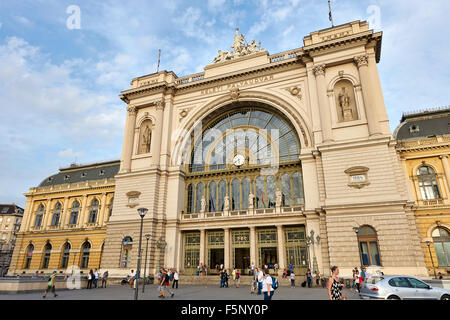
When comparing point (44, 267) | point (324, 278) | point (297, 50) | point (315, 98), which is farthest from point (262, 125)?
point (44, 267)

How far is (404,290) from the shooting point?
12711mm

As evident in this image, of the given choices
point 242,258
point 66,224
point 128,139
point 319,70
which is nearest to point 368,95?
point 319,70

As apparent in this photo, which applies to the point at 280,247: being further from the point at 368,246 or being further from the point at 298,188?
the point at 368,246

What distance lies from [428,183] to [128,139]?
35.5m

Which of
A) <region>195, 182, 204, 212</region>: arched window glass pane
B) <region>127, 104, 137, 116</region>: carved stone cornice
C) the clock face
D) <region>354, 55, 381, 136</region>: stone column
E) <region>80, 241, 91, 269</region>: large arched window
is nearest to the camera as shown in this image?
<region>354, 55, 381, 136</region>: stone column

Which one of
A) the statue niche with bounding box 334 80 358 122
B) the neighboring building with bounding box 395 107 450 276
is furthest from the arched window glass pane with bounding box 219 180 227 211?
the neighboring building with bounding box 395 107 450 276

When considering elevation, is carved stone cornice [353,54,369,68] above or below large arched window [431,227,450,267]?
above

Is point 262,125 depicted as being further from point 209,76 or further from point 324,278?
point 324,278

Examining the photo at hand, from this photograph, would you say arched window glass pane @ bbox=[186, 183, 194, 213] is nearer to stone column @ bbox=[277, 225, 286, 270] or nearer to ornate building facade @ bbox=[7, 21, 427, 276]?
ornate building facade @ bbox=[7, 21, 427, 276]

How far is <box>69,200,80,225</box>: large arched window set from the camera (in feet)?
156

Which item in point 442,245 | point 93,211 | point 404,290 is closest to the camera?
point 404,290

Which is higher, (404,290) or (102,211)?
(102,211)

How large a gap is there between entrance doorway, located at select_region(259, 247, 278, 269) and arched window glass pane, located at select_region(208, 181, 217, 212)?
24.3 ft

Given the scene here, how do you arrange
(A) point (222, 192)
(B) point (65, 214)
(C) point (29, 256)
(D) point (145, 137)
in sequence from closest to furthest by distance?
(A) point (222, 192), (D) point (145, 137), (C) point (29, 256), (B) point (65, 214)
